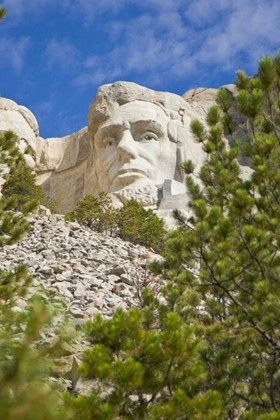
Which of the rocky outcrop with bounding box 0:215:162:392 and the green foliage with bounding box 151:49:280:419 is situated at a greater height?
the rocky outcrop with bounding box 0:215:162:392

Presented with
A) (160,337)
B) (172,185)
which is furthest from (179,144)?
(160,337)

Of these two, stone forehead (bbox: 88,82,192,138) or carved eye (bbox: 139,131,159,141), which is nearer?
carved eye (bbox: 139,131,159,141)

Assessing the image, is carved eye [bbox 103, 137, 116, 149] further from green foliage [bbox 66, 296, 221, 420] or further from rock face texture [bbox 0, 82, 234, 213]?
green foliage [bbox 66, 296, 221, 420]

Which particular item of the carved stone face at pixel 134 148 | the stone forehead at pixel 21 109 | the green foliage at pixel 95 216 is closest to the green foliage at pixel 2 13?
the green foliage at pixel 95 216

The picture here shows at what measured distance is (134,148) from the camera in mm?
23531

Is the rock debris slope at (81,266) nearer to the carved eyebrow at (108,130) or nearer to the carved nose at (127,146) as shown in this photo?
the carved nose at (127,146)

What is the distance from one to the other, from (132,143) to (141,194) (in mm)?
2381

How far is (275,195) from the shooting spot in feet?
18.7

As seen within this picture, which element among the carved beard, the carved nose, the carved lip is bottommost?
the carved beard

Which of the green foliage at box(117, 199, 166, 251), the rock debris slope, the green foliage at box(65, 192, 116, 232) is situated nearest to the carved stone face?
the green foliage at box(65, 192, 116, 232)

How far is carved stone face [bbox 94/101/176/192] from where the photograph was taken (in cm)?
2333

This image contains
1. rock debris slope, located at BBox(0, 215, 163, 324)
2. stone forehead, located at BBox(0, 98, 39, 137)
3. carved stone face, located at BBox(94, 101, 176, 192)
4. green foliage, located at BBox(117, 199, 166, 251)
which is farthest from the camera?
stone forehead, located at BBox(0, 98, 39, 137)

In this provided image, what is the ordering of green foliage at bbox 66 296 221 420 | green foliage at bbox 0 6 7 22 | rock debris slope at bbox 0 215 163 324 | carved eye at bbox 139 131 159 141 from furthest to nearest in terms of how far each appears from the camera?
carved eye at bbox 139 131 159 141 < rock debris slope at bbox 0 215 163 324 < green foliage at bbox 0 6 7 22 < green foliage at bbox 66 296 221 420

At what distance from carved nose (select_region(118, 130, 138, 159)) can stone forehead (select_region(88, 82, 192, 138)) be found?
4.23ft
